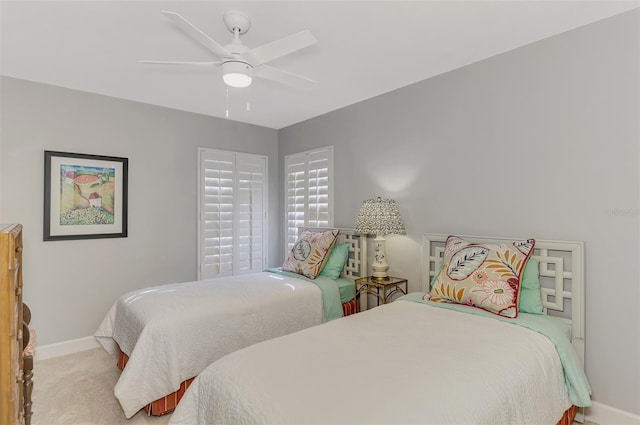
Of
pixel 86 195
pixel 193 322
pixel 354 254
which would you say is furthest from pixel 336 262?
pixel 86 195

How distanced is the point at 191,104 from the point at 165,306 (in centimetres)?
229

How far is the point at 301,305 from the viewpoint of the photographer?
2936 mm

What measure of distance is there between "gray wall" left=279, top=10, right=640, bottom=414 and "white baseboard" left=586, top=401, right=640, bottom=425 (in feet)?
0.12

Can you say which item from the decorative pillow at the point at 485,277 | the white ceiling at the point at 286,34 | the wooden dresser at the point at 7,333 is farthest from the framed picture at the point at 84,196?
the decorative pillow at the point at 485,277

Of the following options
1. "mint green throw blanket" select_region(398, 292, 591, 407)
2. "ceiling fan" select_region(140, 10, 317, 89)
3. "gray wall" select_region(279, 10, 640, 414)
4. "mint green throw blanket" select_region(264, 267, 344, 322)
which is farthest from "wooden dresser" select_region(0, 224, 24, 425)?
"gray wall" select_region(279, 10, 640, 414)

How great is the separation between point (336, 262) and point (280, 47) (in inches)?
86.5

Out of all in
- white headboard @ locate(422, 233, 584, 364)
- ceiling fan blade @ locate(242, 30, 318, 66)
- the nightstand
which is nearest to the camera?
ceiling fan blade @ locate(242, 30, 318, 66)

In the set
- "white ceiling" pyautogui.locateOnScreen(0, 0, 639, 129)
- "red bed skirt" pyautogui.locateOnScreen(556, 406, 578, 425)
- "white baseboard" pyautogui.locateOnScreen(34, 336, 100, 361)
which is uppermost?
"white ceiling" pyautogui.locateOnScreen(0, 0, 639, 129)

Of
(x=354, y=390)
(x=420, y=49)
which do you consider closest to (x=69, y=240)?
(x=354, y=390)

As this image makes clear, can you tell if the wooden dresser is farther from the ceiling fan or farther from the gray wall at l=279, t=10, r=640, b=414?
the gray wall at l=279, t=10, r=640, b=414

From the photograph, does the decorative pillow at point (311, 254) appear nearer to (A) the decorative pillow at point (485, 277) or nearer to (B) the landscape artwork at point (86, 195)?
(A) the decorative pillow at point (485, 277)

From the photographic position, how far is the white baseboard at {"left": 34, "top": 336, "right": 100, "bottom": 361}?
3124 mm

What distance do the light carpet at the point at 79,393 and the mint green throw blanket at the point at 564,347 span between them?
234 cm

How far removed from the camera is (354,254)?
3650 millimetres
